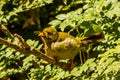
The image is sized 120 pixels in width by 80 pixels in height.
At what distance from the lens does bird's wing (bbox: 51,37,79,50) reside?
3.40 metres

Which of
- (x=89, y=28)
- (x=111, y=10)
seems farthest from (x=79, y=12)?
(x=111, y=10)

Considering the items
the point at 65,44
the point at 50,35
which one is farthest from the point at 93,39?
the point at 50,35

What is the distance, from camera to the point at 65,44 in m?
3.42

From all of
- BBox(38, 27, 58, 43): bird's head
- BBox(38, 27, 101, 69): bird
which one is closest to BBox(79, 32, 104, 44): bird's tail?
BBox(38, 27, 101, 69): bird

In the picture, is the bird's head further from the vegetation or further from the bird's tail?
the bird's tail

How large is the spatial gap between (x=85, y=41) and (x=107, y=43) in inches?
16.9

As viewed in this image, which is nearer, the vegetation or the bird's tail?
the vegetation

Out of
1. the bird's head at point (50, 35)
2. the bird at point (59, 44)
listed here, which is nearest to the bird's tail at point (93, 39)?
the bird at point (59, 44)

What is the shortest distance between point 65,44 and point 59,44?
52mm

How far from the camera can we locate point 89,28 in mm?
3355

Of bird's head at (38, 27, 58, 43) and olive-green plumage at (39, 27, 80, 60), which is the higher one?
bird's head at (38, 27, 58, 43)

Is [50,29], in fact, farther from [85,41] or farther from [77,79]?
[77,79]

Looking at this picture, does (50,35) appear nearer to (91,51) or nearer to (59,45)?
(59,45)

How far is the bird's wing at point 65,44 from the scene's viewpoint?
11.2 ft
